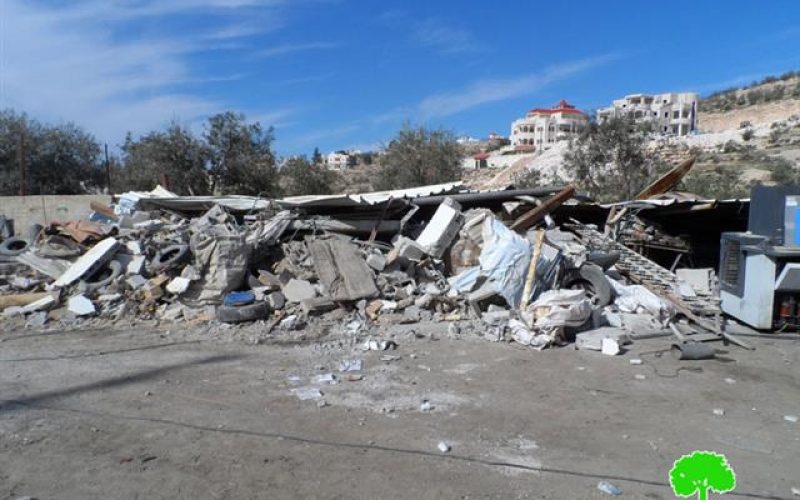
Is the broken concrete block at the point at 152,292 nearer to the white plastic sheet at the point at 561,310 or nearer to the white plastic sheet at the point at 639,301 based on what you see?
the white plastic sheet at the point at 561,310

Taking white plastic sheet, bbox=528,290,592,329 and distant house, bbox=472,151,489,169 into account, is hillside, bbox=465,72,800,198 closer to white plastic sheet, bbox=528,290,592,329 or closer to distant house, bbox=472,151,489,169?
distant house, bbox=472,151,489,169

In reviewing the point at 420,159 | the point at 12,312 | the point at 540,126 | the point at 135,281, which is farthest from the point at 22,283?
the point at 540,126

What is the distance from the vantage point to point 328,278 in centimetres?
888

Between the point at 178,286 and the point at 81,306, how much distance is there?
1.42m

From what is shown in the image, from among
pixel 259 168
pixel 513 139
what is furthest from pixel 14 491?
pixel 513 139

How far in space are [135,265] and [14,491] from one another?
253 inches

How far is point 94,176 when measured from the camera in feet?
79.4

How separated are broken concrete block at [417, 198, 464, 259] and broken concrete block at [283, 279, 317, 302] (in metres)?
2.15

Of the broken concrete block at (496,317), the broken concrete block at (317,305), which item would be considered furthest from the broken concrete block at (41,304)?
the broken concrete block at (496,317)

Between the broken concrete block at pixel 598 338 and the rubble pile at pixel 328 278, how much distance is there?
0.05ft

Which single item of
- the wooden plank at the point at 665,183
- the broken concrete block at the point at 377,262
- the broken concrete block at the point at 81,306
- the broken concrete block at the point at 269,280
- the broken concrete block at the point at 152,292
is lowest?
the broken concrete block at the point at 81,306

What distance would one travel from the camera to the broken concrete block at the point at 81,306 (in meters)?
8.40

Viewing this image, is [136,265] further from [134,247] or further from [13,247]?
[13,247]

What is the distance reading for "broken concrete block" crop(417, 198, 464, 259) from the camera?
381 inches
